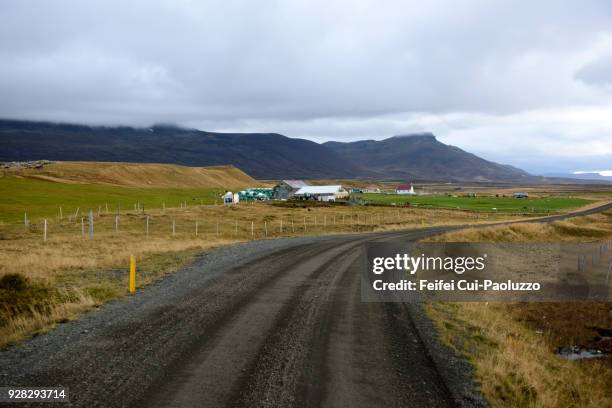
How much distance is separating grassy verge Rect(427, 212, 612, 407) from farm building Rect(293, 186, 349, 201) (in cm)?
9915

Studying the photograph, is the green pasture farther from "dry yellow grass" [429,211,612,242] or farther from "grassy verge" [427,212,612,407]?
"grassy verge" [427,212,612,407]

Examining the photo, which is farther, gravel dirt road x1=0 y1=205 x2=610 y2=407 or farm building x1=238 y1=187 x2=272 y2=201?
farm building x1=238 y1=187 x2=272 y2=201

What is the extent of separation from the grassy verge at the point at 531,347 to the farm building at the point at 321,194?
99.1 m

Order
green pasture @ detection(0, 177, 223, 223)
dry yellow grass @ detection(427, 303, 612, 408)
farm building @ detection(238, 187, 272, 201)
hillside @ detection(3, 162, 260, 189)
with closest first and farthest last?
dry yellow grass @ detection(427, 303, 612, 408) → green pasture @ detection(0, 177, 223, 223) → farm building @ detection(238, 187, 272, 201) → hillside @ detection(3, 162, 260, 189)

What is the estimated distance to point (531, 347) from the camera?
550 inches

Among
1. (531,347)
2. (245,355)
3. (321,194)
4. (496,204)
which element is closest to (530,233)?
(531,347)

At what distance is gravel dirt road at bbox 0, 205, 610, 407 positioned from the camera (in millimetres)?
8523

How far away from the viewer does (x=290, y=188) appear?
428 feet

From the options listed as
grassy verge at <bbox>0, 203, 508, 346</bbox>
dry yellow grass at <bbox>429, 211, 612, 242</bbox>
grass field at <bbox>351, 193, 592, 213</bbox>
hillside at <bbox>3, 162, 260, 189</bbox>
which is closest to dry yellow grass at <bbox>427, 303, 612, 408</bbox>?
grassy verge at <bbox>0, 203, 508, 346</bbox>

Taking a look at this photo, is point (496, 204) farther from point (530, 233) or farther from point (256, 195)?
A: point (530, 233)

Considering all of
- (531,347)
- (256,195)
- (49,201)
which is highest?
(256,195)

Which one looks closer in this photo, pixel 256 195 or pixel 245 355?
pixel 245 355

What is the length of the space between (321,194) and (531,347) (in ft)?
360

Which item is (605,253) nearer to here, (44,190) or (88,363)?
(88,363)
